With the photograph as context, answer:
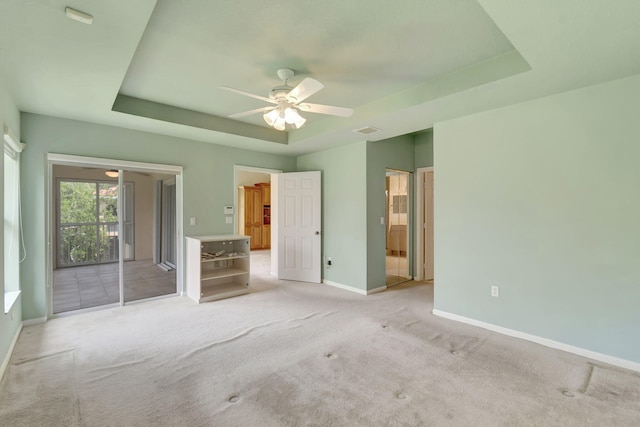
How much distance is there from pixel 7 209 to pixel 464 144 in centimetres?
489

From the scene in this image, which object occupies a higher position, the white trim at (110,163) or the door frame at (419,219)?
the white trim at (110,163)

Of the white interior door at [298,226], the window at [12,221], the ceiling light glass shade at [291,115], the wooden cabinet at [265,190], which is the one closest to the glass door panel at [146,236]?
the window at [12,221]

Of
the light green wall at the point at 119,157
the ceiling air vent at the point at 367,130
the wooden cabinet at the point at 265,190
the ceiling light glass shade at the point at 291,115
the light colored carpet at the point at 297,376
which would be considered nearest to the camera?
the light colored carpet at the point at 297,376

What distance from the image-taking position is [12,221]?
→ 10.3 ft

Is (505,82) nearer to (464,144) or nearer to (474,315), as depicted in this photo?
(464,144)

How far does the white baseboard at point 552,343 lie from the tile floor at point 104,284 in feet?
13.2

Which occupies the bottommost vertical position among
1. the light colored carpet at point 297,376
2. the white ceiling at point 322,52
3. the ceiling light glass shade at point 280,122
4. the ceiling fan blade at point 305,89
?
the light colored carpet at point 297,376

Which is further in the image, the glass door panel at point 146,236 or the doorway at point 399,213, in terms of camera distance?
the doorway at point 399,213

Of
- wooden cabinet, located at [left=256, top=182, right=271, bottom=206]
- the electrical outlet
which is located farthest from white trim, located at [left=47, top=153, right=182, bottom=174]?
wooden cabinet, located at [left=256, top=182, right=271, bottom=206]

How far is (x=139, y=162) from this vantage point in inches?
163

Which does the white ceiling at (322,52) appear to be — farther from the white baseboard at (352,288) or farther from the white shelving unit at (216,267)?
the white baseboard at (352,288)

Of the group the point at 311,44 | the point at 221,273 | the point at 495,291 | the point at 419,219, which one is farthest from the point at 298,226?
the point at 311,44

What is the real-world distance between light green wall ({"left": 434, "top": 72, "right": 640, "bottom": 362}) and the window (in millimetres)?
4691

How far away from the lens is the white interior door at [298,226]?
536 centimetres
